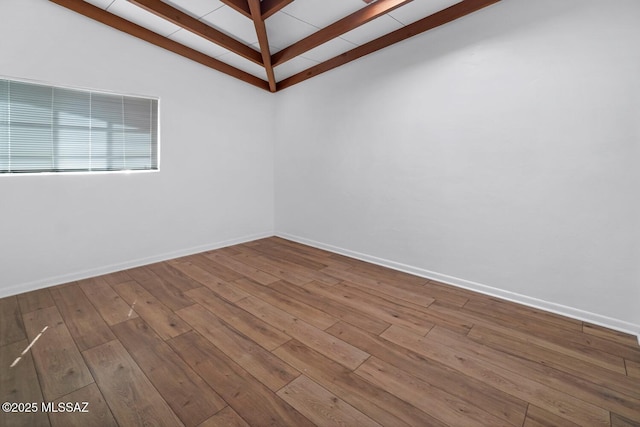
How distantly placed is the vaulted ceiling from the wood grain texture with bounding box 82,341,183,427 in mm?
3098

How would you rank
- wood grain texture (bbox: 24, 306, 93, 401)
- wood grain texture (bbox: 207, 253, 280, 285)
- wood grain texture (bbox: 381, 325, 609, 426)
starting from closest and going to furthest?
1. wood grain texture (bbox: 381, 325, 609, 426)
2. wood grain texture (bbox: 24, 306, 93, 401)
3. wood grain texture (bbox: 207, 253, 280, 285)

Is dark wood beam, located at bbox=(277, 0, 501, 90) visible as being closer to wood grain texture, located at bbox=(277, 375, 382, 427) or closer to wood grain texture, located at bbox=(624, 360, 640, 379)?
wood grain texture, located at bbox=(624, 360, 640, 379)

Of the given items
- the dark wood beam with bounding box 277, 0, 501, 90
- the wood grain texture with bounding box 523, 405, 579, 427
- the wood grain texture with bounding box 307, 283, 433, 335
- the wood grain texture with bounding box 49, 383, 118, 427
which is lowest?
the wood grain texture with bounding box 523, 405, 579, 427

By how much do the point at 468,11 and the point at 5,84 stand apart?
14.3 ft

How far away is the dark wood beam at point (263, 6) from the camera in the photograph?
8.90 feet

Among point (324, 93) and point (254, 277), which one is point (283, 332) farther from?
point (324, 93)

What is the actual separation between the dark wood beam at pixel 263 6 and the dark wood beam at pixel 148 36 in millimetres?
1155

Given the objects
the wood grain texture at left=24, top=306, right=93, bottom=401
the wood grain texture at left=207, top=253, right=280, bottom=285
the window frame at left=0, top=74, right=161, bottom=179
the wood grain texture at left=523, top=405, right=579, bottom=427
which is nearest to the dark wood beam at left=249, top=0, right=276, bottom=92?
the window frame at left=0, top=74, right=161, bottom=179

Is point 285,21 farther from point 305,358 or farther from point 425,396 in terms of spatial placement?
point 425,396

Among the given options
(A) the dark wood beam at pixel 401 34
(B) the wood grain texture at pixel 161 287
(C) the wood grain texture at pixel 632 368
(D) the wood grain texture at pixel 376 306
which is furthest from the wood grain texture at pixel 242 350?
(A) the dark wood beam at pixel 401 34

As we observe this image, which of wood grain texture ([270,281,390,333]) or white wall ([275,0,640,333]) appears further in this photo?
wood grain texture ([270,281,390,333])

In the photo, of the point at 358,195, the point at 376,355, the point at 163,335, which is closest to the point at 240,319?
the point at 163,335

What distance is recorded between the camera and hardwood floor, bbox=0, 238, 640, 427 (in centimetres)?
143

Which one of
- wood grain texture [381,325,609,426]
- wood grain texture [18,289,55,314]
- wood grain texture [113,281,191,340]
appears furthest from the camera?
wood grain texture [18,289,55,314]
